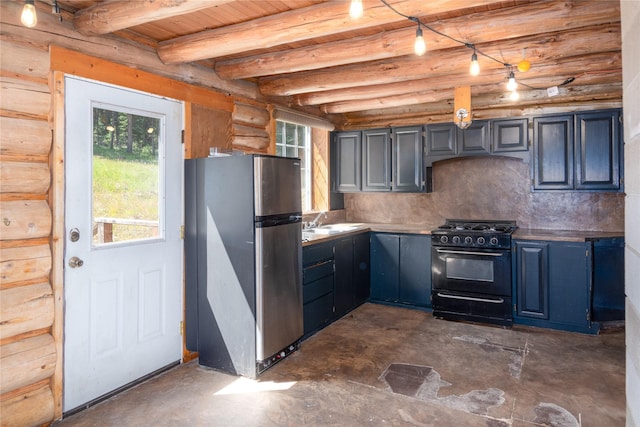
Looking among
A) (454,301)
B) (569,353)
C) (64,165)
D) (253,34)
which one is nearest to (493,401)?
(569,353)

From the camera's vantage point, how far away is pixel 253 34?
2.86 m

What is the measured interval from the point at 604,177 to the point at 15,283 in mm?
4873

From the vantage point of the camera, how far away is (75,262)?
264 cm

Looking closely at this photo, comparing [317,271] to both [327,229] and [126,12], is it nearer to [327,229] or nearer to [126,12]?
→ [327,229]

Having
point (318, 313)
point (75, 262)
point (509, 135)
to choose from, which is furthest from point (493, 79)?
point (75, 262)

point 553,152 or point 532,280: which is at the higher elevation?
point 553,152

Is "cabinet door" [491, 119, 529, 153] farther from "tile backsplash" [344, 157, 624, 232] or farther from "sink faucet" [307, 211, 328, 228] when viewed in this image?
"sink faucet" [307, 211, 328, 228]

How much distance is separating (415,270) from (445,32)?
2695mm

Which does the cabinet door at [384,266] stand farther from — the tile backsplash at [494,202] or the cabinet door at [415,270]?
the tile backsplash at [494,202]

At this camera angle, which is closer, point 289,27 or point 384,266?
point 289,27

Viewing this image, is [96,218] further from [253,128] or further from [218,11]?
[253,128]

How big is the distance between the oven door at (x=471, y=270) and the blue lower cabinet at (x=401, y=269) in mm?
168

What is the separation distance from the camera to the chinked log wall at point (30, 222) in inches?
91.7

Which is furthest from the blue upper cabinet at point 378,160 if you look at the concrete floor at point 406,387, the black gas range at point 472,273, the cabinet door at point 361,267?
the concrete floor at point 406,387
